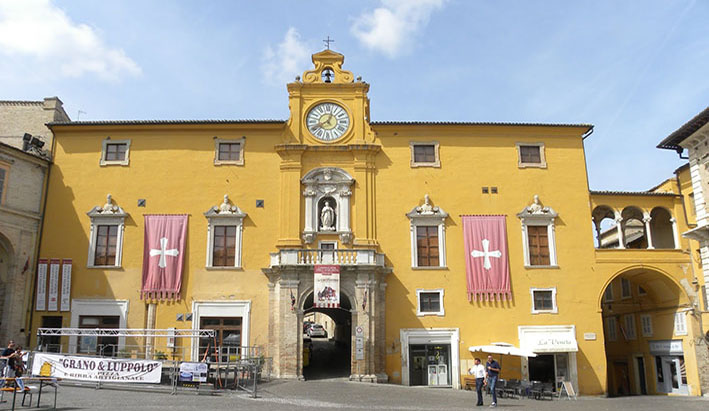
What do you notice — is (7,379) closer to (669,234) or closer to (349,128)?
(349,128)

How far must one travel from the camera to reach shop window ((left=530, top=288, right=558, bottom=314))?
3216 cm

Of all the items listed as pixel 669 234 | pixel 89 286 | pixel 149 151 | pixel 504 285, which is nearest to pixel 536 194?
pixel 504 285

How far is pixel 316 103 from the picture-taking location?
3438 cm

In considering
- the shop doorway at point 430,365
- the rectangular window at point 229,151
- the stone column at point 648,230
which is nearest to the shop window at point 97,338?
the rectangular window at point 229,151

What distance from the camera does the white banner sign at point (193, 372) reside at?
23.6 m

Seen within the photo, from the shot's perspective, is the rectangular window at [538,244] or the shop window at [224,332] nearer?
the shop window at [224,332]

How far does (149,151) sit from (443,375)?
63.9 feet

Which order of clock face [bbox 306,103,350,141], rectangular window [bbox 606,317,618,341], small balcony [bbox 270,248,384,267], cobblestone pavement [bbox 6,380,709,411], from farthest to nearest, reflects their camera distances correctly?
rectangular window [bbox 606,317,618,341]
clock face [bbox 306,103,350,141]
small balcony [bbox 270,248,384,267]
cobblestone pavement [bbox 6,380,709,411]

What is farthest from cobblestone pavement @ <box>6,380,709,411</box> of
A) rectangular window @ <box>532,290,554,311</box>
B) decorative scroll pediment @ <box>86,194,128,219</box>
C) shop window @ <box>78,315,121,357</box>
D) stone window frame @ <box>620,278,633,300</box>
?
decorative scroll pediment @ <box>86,194,128,219</box>

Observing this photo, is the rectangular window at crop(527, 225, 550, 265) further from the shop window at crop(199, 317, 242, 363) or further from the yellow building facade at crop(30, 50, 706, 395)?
the shop window at crop(199, 317, 242, 363)

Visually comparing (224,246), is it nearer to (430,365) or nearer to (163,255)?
(163,255)

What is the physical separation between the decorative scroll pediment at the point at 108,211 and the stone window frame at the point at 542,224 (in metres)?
21.0

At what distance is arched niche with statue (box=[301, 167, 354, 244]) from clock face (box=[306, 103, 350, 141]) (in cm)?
204

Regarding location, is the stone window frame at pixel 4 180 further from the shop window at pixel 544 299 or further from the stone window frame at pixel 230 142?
the shop window at pixel 544 299
